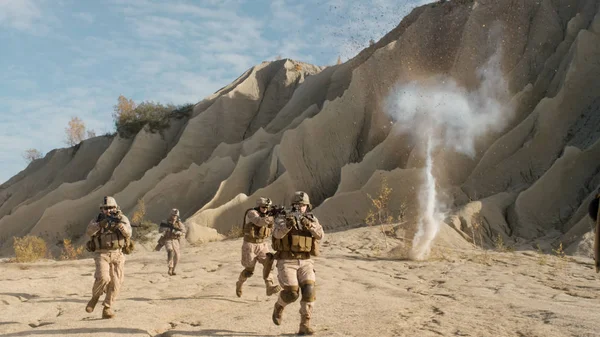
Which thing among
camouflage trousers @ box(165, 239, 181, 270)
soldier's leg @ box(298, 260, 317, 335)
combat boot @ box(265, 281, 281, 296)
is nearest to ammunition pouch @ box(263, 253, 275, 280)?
combat boot @ box(265, 281, 281, 296)

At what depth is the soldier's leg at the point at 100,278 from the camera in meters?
6.92

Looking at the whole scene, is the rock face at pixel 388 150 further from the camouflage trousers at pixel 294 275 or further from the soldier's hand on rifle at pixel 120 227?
the soldier's hand on rifle at pixel 120 227

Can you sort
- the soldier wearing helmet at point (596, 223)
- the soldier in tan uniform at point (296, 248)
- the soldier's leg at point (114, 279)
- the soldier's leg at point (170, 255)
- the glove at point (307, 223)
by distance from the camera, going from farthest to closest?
A: the soldier's leg at point (170, 255), the soldier's leg at point (114, 279), the glove at point (307, 223), the soldier in tan uniform at point (296, 248), the soldier wearing helmet at point (596, 223)

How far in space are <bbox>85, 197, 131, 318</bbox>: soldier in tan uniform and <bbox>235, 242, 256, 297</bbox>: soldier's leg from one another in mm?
1908

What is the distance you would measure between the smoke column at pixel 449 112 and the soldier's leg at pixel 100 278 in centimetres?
1094

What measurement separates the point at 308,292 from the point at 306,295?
46 millimetres

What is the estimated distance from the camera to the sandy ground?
5.97 m

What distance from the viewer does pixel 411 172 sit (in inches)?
703

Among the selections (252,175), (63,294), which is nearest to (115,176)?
(252,175)

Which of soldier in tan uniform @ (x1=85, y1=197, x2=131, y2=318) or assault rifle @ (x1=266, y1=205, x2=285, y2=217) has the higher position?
assault rifle @ (x1=266, y1=205, x2=285, y2=217)

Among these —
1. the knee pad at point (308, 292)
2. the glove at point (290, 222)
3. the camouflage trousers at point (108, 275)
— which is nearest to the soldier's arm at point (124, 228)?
the camouflage trousers at point (108, 275)

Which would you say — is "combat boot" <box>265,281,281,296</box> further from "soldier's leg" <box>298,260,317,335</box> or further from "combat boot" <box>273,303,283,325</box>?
"combat boot" <box>273,303,283,325</box>

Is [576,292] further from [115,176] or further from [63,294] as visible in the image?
[115,176]

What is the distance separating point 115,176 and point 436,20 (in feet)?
62.0
